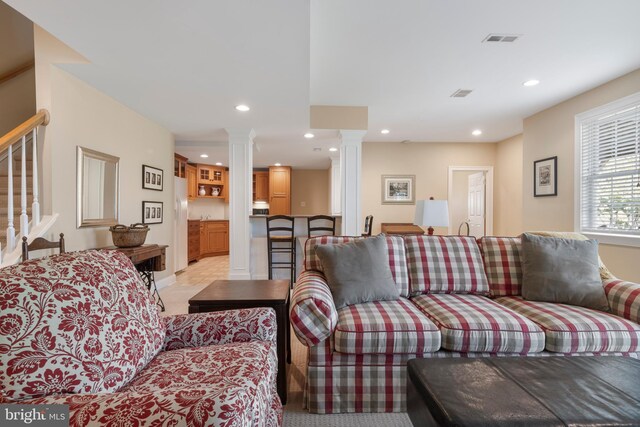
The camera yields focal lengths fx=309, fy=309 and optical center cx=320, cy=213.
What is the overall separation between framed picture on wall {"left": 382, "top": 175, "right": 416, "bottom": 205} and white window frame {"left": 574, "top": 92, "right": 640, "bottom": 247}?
8.89ft

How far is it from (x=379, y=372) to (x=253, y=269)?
3322 mm

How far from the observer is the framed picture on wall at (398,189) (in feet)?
20.1

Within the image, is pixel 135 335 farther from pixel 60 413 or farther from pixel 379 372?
pixel 379 372

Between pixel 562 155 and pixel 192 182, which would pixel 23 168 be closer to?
pixel 192 182

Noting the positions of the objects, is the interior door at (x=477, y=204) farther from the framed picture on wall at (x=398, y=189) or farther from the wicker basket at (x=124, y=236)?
the wicker basket at (x=124, y=236)

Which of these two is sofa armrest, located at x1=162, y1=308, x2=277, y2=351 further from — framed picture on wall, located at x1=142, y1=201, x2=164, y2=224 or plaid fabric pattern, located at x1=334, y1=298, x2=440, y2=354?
framed picture on wall, located at x1=142, y1=201, x2=164, y2=224

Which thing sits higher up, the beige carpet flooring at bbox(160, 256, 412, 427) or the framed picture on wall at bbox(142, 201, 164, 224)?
the framed picture on wall at bbox(142, 201, 164, 224)

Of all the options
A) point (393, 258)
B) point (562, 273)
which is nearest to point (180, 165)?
point (393, 258)

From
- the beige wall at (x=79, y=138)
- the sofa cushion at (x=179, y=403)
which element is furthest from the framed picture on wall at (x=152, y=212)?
the sofa cushion at (x=179, y=403)

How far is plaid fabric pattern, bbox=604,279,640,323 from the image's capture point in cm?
175

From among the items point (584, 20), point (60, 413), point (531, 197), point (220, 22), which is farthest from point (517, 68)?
point (60, 413)

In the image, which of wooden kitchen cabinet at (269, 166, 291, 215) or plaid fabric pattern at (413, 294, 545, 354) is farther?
wooden kitchen cabinet at (269, 166, 291, 215)

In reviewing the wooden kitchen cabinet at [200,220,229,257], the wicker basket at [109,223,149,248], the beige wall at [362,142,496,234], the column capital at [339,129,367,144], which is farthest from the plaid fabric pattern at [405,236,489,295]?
the wooden kitchen cabinet at [200,220,229,257]

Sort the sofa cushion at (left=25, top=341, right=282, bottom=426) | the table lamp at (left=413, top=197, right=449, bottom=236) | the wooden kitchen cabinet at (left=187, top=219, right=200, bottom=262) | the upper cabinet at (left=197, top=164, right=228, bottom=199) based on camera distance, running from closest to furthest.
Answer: the sofa cushion at (left=25, top=341, right=282, bottom=426)
the table lamp at (left=413, top=197, right=449, bottom=236)
the wooden kitchen cabinet at (left=187, top=219, right=200, bottom=262)
the upper cabinet at (left=197, top=164, right=228, bottom=199)
